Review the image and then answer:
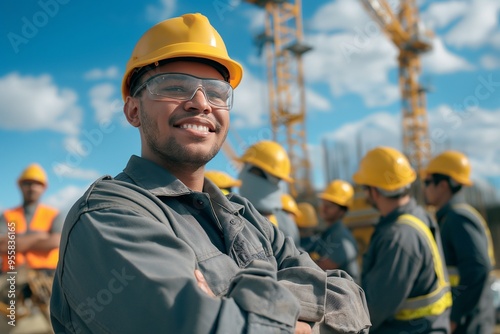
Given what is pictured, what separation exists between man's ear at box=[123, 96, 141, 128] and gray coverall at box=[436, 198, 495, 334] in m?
3.70

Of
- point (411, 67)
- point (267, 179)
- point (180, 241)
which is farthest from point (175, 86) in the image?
point (411, 67)

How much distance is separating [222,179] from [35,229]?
2227mm

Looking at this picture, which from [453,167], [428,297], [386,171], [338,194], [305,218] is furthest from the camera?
[305,218]

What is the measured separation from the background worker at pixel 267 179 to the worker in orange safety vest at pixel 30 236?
95.4 inches

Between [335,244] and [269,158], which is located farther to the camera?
[335,244]

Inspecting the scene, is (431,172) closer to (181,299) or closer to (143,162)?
(143,162)

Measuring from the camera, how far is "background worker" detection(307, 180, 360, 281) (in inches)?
206

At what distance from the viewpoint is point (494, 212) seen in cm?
2138

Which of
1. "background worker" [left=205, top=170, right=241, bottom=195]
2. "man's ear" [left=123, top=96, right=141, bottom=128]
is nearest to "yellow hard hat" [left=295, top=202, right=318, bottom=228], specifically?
"background worker" [left=205, top=170, right=241, bottom=195]

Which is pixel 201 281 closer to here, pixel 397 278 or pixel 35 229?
pixel 397 278

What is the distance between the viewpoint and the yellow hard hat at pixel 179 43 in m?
1.80

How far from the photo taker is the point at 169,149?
5.84ft

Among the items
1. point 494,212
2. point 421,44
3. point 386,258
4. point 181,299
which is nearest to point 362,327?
point 181,299

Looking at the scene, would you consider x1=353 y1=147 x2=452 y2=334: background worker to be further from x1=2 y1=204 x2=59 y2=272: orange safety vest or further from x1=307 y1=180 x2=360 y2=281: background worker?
x1=2 y1=204 x2=59 y2=272: orange safety vest
